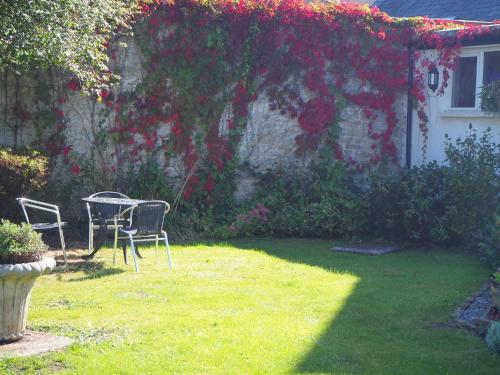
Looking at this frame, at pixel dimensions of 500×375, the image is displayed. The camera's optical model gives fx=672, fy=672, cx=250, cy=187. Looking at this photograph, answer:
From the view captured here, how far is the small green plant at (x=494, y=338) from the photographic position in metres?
4.94

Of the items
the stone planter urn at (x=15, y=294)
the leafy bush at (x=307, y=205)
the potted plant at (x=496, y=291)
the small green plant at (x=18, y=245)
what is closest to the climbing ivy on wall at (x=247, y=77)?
the leafy bush at (x=307, y=205)

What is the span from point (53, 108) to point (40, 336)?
564 centimetres

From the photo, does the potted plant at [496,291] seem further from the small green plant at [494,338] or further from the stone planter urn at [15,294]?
the stone planter urn at [15,294]

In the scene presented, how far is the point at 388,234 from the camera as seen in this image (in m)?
9.98

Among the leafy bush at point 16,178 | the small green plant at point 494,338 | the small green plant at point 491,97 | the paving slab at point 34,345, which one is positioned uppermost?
the small green plant at point 491,97

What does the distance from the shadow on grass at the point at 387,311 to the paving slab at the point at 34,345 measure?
70.3 inches

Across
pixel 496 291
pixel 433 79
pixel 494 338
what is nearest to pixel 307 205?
pixel 433 79

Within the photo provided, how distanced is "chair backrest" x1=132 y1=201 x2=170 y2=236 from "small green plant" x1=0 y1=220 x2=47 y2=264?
2.51m

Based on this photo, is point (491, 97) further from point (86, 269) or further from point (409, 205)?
point (86, 269)

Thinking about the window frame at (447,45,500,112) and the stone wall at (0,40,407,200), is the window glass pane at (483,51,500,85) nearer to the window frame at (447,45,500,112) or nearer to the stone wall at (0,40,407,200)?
the window frame at (447,45,500,112)

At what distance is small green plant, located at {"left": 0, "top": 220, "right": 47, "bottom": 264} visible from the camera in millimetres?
4980

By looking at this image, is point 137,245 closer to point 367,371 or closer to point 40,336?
point 40,336

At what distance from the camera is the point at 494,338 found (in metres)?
4.95

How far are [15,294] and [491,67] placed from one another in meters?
8.81
